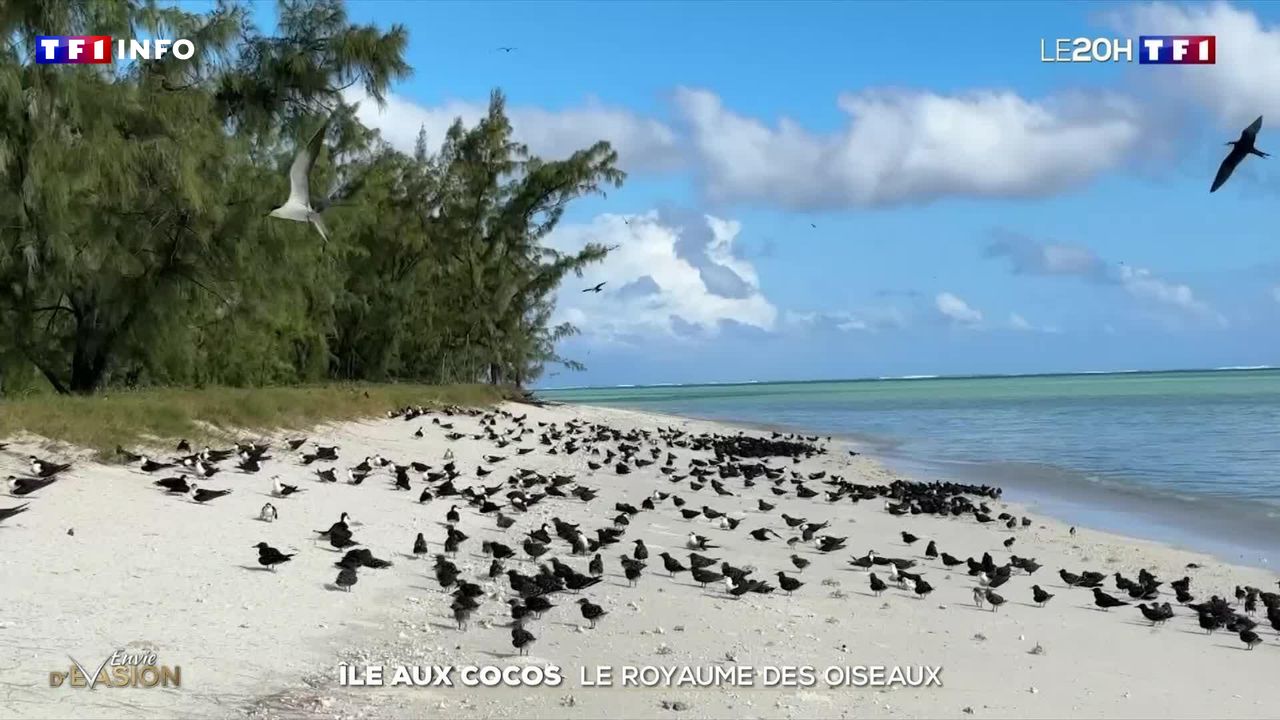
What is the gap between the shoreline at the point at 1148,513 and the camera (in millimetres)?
12469

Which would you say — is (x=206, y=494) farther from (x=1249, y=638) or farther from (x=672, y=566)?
(x=1249, y=638)

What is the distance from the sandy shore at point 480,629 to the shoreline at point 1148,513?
1698 mm

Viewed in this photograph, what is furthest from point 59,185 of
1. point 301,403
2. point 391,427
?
point 391,427

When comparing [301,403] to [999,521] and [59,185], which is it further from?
[999,521]

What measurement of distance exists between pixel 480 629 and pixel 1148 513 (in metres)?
12.8

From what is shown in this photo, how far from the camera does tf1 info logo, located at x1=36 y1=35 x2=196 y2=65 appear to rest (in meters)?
16.5

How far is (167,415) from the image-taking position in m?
13.5

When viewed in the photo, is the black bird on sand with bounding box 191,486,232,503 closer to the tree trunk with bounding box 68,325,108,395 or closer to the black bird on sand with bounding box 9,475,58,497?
the black bird on sand with bounding box 9,475,58,497

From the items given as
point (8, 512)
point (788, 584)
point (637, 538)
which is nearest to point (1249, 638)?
point (788, 584)

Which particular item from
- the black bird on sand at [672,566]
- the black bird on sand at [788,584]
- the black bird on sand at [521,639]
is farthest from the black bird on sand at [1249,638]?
the black bird on sand at [521,639]

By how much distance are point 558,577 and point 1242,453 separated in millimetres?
22434

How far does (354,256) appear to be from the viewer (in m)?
40.1

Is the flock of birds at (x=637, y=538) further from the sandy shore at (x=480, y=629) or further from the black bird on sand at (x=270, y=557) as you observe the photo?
the sandy shore at (x=480, y=629)

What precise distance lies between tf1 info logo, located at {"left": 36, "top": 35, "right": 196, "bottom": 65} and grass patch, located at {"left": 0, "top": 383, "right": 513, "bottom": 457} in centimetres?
590
